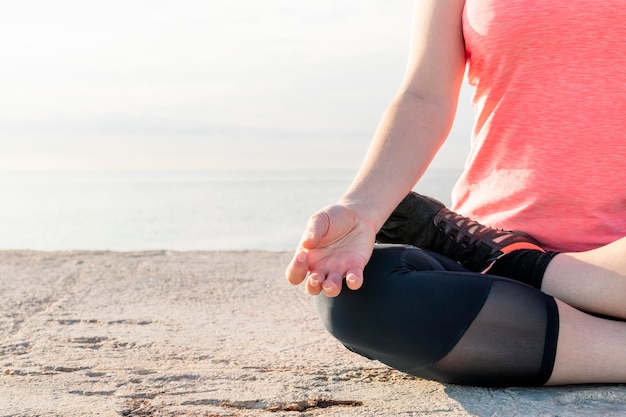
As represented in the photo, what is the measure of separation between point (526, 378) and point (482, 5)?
826 millimetres

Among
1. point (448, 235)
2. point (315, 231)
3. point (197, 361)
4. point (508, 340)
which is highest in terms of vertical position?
point (315, 231)

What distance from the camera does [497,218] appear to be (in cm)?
158

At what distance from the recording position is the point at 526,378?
1.31 m

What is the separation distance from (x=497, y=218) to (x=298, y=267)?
0.60 metres

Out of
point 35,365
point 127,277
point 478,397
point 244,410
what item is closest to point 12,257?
point 127,277

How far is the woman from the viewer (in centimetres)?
128

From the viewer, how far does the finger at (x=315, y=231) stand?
116 cm

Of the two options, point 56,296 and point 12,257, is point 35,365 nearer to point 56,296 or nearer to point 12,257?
point 56,296

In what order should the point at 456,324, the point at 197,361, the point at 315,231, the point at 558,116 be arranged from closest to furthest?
the point at 315,231 → the point at 456,324 → the point at 558,116 → the point at 197,361

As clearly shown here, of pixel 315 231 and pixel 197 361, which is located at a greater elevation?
pixel 315 231

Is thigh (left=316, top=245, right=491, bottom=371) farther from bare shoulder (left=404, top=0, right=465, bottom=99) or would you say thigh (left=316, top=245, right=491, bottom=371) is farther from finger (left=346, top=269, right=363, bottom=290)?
bare shoulder (left=404, top=0, right=465, bottom=99)

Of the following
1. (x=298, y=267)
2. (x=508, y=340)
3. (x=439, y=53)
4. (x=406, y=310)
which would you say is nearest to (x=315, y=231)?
(x=298, y=267)

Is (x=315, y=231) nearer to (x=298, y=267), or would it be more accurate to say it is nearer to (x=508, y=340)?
(x=298, y=267)

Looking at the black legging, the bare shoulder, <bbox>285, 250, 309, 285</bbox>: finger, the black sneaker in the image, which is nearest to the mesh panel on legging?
the black legging
